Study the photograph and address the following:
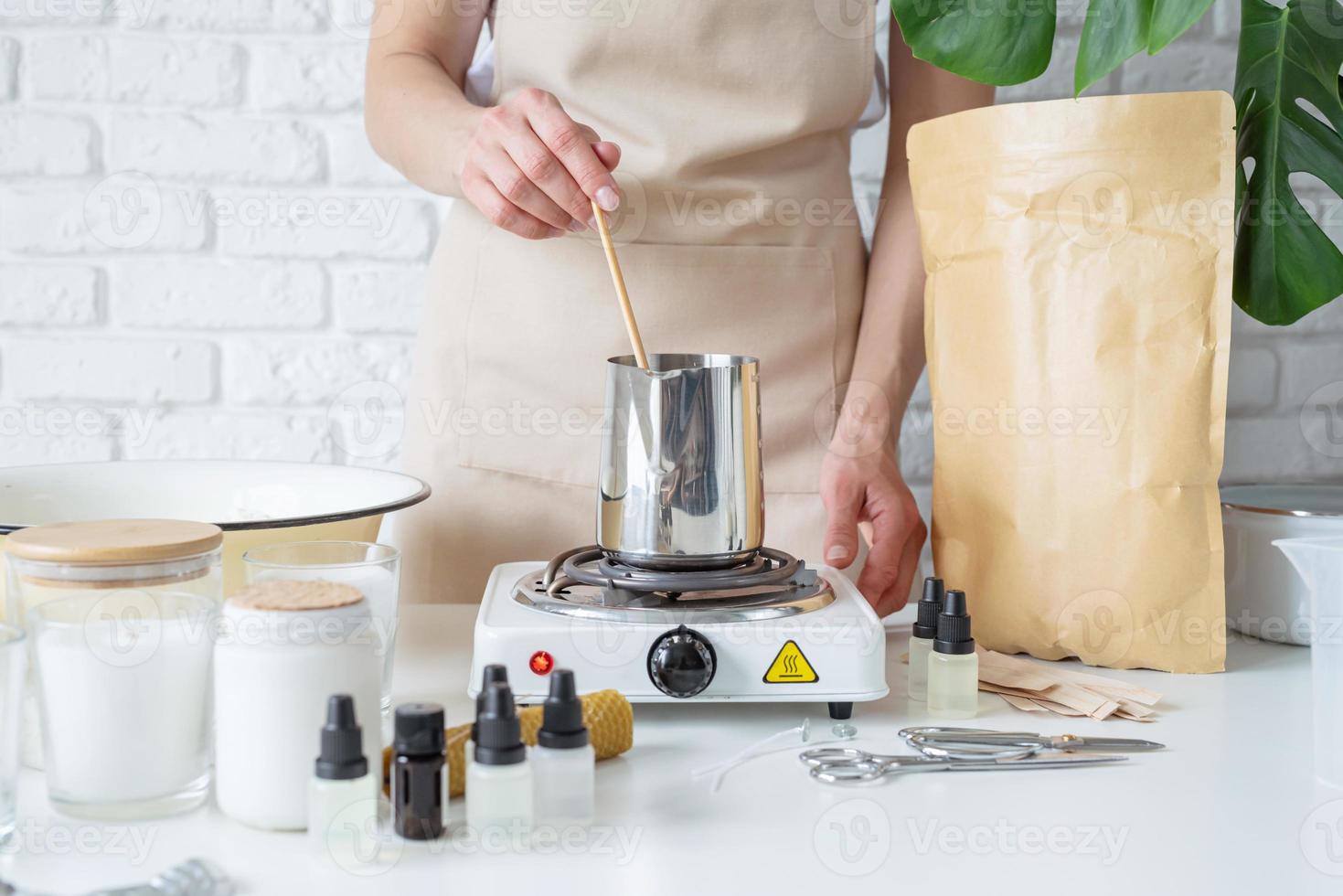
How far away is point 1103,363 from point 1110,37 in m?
0.22

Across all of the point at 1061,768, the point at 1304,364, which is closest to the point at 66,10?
the point at 1061,768

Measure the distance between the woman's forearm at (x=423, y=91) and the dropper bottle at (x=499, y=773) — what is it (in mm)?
623

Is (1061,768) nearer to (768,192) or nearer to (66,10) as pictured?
(768,192)

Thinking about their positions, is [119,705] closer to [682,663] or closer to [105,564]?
[105,564]

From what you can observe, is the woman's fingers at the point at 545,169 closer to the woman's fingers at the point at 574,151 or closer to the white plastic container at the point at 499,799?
the woman's fingers at the point at 574,151

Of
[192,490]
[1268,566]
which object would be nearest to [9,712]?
[192,490]

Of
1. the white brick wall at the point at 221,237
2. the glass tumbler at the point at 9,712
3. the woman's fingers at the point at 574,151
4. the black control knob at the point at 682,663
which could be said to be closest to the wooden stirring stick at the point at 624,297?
the woman's fingers at the point at 574,151

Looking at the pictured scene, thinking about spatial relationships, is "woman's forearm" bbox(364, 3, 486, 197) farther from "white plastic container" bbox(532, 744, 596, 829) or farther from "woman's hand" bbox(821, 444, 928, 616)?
"white plastic container" bbox(532, 744, 596, 829)

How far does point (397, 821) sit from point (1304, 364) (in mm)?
1347

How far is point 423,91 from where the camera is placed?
113 cm

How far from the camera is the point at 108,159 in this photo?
1480mm

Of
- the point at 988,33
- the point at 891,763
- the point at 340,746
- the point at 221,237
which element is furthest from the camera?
the point at 221,237

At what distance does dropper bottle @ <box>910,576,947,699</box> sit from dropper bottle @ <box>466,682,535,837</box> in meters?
0.34

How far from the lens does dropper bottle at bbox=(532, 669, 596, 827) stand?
1.88 ft
